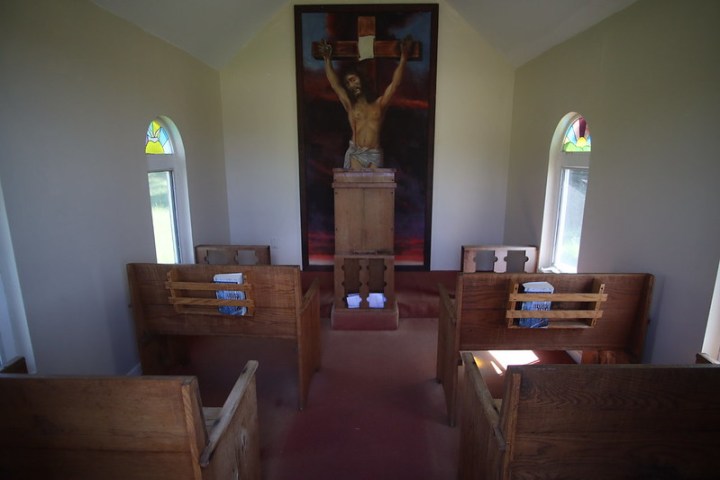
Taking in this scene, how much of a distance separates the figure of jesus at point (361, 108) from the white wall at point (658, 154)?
6.39 ft

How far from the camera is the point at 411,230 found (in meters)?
5.03

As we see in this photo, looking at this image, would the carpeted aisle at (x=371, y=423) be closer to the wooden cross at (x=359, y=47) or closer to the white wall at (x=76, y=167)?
the white wall at (x=76, y=167)

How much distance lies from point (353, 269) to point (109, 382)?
294 centimetres

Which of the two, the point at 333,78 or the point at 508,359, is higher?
the point at 333,78

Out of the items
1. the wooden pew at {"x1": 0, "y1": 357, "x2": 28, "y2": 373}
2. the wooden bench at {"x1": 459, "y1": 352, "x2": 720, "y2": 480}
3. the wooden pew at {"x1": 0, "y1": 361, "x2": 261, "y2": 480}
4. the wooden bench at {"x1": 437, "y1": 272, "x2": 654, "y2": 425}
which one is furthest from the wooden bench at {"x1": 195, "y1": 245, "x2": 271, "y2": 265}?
the wooden bench at {"x1": 459, "y1": 352, "x2": 720, "y2": 480}

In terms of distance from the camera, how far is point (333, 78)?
15.0 ft

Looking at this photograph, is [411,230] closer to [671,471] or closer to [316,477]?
[316,477]

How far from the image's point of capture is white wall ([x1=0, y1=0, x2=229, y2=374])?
191 centimetres

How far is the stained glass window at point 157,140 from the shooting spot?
10.8 ft

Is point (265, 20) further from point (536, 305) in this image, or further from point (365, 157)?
point (536, 305)

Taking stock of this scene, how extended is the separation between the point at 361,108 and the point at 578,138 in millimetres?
2265

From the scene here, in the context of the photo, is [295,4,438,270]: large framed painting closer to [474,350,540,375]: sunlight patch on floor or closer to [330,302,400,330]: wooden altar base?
[330,302,400,330]: wooden altar base

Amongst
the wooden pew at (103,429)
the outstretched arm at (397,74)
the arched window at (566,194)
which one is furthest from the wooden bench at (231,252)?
the arched window at (566,194)

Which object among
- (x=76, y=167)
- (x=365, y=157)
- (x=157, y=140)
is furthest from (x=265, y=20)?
(x=76, y=167)
